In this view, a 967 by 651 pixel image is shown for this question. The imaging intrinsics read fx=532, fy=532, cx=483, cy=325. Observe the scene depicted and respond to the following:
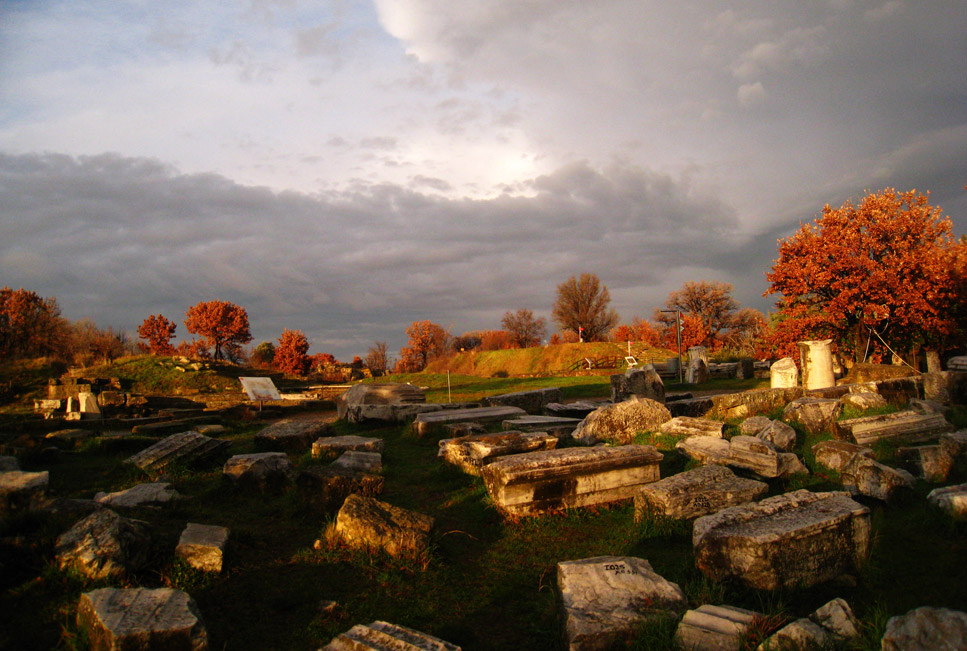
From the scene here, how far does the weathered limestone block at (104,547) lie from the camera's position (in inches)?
128

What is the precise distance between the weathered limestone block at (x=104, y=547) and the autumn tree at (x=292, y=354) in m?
42.1

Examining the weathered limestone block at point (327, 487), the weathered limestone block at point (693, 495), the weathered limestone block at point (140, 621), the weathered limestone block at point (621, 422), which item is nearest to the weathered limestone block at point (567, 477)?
the weathered limestone block at point (693, 495)

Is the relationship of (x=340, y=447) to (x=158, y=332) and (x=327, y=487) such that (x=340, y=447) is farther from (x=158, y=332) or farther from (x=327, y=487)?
(x=158, y=332)

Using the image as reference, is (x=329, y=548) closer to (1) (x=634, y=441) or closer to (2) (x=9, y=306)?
(1) (x=634, y=441)

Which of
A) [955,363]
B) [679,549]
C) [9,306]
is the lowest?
[679,549]

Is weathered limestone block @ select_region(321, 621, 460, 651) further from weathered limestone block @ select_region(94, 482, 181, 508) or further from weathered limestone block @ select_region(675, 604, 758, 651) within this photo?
weathered limestone block @ select_region(94, 482, 181, 508)

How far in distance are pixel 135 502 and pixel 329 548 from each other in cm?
250

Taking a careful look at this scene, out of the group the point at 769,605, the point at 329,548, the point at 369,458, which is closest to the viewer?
the point at 769,605

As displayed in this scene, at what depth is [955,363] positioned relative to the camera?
1028cm

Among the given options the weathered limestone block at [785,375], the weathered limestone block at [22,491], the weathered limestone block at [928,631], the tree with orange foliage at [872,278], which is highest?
the tree with orange foliage at [872,278]

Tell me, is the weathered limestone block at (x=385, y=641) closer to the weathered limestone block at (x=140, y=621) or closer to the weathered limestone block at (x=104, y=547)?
the weathered limestone block at (x=140, y=621)

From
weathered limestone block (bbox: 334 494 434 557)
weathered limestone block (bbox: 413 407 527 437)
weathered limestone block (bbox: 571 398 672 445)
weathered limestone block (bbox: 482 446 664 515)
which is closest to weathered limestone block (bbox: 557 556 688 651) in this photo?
weathered limestone block (bbox: 334 494 434 557)

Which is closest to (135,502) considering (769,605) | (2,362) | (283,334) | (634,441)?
(769,605)

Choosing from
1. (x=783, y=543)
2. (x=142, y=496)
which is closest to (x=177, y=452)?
(x=142, y=496)
